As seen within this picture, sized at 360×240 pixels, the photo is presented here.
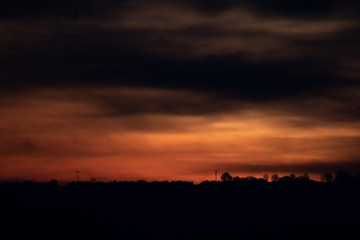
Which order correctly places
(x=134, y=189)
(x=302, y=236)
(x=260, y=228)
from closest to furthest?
1. (x=302, y=236)
2. (x=260, y=228)
3. (x=134, y=189)

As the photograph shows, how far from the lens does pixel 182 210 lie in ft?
444

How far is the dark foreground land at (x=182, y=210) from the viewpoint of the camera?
11275 cm

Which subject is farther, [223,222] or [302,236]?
[223,222]

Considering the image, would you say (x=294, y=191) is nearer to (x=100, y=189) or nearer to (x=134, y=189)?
(x=134, y=189)

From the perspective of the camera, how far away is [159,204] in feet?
465

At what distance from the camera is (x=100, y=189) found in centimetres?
15612

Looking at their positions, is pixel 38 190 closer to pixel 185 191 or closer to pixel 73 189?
pixel 73 189

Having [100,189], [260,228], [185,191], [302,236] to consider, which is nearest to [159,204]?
[185,191]

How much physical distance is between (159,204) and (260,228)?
3440 centimetres

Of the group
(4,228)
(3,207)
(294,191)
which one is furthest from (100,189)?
(294,191)

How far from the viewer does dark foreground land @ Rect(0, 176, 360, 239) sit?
11275 centimetres

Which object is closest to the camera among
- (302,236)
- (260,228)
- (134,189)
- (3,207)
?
(302,236)

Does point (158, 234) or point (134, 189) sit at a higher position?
point (134, 189)

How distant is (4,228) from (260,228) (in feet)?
181
